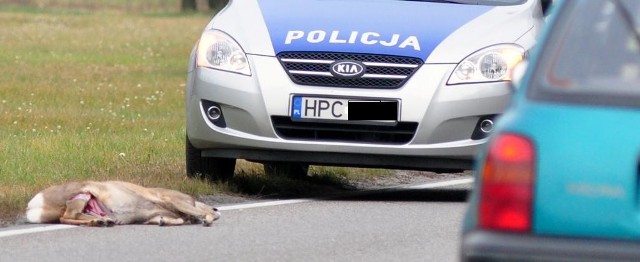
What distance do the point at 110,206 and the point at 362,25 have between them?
1998mm

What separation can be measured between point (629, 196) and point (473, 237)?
1.42ft

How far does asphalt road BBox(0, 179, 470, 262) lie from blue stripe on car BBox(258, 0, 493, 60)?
89 centimetres

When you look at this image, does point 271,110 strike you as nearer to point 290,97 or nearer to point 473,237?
point 290,97

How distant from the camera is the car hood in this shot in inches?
387

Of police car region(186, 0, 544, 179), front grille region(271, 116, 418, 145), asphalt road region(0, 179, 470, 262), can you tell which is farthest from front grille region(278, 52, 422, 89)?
asphalt road region(0, 179, 470, 262)

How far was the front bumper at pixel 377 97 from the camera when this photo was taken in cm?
973

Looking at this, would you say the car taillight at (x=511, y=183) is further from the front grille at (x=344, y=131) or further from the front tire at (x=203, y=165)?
the front tire at (x=203, y=165)

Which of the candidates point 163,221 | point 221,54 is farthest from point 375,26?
point 163,221

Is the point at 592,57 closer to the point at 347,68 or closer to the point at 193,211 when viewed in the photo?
the point at 193,211

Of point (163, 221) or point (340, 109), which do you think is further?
point (340, 109)

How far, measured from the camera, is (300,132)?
9.82 meters

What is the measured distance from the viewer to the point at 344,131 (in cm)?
980

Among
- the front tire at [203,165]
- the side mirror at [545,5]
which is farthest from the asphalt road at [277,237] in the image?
the side mirror at [545,5]

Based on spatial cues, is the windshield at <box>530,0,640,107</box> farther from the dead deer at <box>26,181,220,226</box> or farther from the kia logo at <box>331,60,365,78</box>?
the kia logo at <box>331,60,365,78</box>
